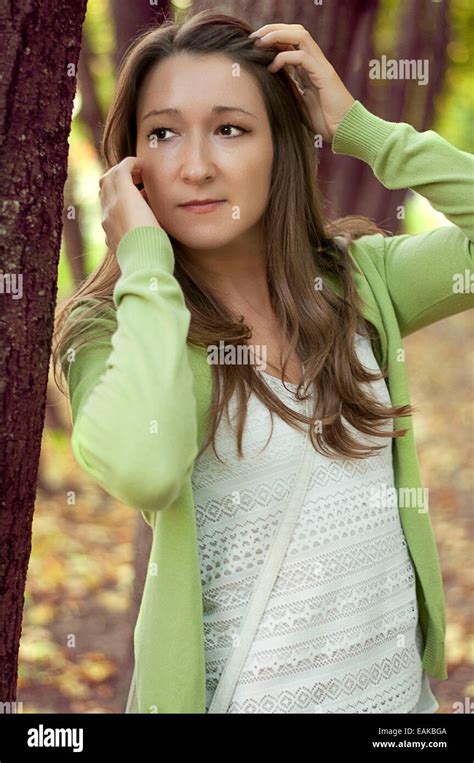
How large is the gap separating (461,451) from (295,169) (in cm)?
540

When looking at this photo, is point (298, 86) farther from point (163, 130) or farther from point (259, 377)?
point (259, 377)

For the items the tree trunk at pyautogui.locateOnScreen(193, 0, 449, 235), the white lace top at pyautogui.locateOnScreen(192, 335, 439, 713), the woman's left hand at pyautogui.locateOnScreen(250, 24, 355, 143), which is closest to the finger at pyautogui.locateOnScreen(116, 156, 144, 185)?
the woman's left hand at pyautogui.locateOnScreen(250, 24, 355, 143)

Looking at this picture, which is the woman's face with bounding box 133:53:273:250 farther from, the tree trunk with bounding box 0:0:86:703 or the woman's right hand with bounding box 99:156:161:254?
the tree trunk with bounding box 0:0:86:703

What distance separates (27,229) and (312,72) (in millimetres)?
667

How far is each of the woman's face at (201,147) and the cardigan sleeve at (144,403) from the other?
18 cm

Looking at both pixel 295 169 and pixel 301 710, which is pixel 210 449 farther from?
pixel 295 169

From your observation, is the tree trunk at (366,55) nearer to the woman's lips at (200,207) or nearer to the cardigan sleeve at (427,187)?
the cardigan sleeve at (427,187)

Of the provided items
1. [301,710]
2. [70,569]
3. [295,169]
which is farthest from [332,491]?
[70,569]

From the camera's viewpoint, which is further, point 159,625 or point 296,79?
point 296,79

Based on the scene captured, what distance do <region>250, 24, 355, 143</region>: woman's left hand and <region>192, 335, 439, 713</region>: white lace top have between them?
612 mm

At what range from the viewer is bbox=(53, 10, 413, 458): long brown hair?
170cm

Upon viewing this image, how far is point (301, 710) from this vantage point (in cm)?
161

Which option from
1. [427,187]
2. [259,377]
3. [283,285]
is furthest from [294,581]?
[427,187]
